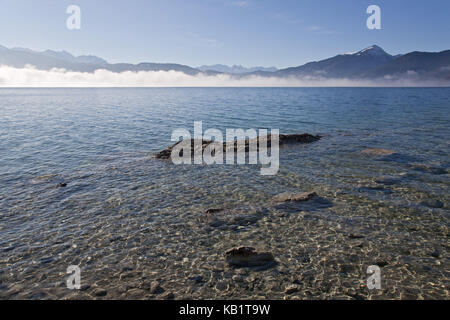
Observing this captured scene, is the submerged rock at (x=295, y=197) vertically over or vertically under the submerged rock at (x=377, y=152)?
under

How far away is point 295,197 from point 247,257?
6461 mm

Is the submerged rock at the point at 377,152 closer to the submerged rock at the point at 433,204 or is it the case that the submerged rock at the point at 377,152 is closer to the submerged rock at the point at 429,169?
the submerged rock at the point at 429,169

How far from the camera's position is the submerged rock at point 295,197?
15.4m

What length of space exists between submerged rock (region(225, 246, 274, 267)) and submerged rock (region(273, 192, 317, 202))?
5.52 metres

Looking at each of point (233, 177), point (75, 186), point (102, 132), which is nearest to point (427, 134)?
point (233, 177)

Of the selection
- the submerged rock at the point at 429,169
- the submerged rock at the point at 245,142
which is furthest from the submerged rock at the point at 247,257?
the submerged rock at the point at 429,169

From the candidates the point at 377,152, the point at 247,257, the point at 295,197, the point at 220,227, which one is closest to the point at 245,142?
the point at 377,152

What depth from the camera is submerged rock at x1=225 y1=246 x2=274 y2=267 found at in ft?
33.3

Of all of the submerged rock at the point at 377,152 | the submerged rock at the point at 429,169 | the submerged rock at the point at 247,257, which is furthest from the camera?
the submerged rock at the point at 377,152

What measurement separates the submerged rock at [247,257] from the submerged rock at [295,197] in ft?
18.1

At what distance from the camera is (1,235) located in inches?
473

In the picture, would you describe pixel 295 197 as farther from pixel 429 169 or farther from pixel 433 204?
pixel 429 169

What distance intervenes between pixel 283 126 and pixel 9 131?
146 ft
